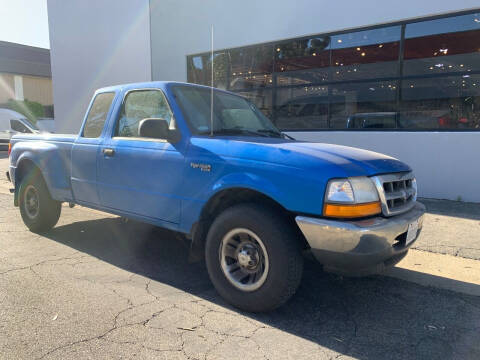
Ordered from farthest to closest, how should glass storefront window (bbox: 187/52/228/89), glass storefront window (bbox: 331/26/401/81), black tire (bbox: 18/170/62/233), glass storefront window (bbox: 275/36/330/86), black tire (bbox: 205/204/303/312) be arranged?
glass storefront window (bbox: 187/52/228/89) < glass storefront window (bbox: 275/36/330/86) < glass storefront window (bbox: 331/26/401/81) < black tire (bbox: 18/170/62/233) < black tire (bbox: 205/204/303/312)

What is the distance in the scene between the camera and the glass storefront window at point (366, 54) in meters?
7.34

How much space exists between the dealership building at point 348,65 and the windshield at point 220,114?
4122 mm

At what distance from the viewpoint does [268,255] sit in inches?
108

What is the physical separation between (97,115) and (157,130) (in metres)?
1.52

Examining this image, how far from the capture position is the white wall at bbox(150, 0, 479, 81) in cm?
719

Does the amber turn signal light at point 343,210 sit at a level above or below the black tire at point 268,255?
above

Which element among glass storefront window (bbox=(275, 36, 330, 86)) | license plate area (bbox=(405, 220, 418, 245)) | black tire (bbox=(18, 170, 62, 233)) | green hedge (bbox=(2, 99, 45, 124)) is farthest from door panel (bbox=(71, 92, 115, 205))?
green hedge (bbox=(2, 99, 45, 124))

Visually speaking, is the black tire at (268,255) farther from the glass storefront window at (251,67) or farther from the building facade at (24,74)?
the building facade at (24,74)

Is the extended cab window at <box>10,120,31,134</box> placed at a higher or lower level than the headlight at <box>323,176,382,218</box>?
higher

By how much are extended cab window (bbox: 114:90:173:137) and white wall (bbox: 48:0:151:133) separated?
7.59 metres

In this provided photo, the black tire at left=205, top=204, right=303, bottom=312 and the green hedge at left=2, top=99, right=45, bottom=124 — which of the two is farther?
the green hedge at left=2, top=99, right=45, bottom=124

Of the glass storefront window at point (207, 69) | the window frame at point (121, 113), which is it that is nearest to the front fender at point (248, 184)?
the window frame at point (121, 113)

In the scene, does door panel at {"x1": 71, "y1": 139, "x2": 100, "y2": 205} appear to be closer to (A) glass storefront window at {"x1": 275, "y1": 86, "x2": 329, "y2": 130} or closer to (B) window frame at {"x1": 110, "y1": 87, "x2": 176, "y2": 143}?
(B) window frame at {"x1": 110, "y1": 87, "x2": 176, "y2": 143}

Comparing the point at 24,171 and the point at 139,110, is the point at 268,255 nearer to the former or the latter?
the point at 139,110
